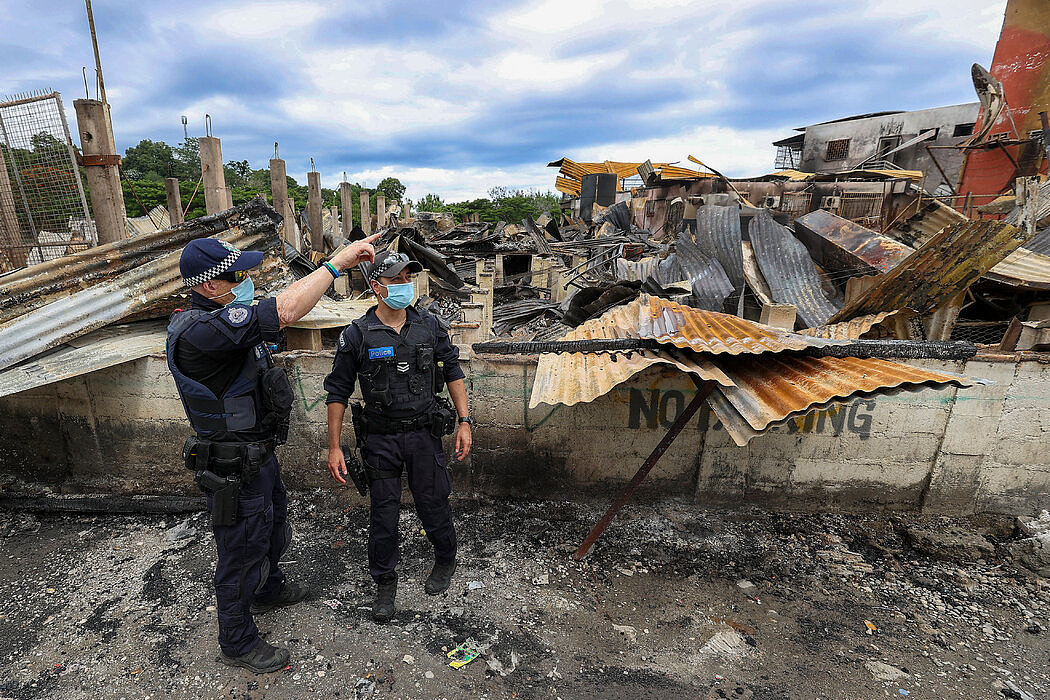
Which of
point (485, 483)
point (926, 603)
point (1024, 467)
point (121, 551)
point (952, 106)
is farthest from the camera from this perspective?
point (952, 106)

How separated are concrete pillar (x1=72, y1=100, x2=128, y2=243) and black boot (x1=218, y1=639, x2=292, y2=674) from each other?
3.53 meters

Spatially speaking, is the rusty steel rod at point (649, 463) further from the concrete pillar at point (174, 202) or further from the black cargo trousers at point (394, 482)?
the concrete pillar at point (174, 202)

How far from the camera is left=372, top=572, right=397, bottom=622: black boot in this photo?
242 cm

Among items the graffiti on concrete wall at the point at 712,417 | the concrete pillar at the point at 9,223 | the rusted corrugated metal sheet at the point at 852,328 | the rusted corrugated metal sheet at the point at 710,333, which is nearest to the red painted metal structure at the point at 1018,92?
the rusted corrugated metal sheet at the point at 852,328

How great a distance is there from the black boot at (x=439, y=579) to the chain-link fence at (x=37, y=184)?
13.2ft

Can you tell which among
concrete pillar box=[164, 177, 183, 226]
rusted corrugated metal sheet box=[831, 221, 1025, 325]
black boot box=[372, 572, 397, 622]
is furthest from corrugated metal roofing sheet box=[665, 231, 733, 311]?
concrete pillar box=[164, 177, 183, 226]

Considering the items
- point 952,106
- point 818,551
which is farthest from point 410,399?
point 952,106

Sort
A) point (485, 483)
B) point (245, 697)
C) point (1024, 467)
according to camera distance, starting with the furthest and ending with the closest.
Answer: point (485, 483) → point (1024, 467) → point (245, 697)

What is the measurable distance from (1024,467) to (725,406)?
260 centimetres

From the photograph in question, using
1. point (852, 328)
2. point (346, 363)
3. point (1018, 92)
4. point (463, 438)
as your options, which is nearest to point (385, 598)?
point (463, 438)

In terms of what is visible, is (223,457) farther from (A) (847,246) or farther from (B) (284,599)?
(A) (847,246)

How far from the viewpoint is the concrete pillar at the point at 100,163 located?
371cm

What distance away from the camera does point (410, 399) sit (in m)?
2.46

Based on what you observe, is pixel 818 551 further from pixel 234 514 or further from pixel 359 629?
pixel 234 514
